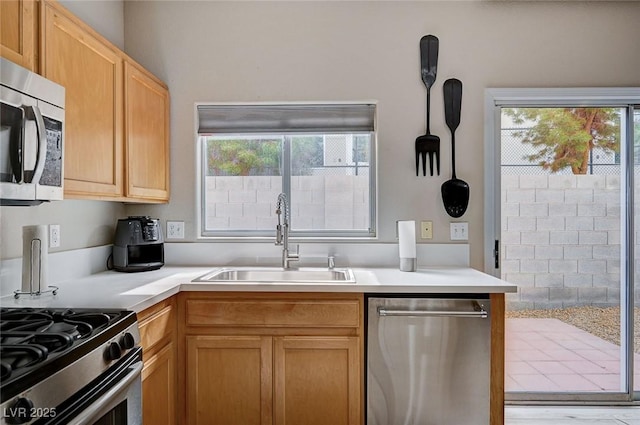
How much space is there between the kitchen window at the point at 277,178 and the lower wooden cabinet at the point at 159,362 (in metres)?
0.86

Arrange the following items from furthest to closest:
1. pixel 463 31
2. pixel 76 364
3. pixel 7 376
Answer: pixel 463 31 → pixel 76 364 → pixel 7 376

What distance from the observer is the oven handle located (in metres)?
0.97

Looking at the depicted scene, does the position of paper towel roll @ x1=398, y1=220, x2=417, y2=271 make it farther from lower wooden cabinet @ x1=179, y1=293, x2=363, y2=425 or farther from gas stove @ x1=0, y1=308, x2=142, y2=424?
gas stove @ x1=0, y1=308, x2=142, y2=424

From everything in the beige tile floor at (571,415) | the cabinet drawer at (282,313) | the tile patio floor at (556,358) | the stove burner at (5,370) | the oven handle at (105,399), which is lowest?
the beige tile floor at (571,415)

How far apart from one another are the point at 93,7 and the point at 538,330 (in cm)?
324

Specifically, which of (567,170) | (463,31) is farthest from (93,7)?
(567,170)

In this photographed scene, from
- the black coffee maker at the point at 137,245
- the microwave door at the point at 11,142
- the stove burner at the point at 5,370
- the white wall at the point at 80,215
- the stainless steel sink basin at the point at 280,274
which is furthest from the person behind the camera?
the stainless steel sink basin at the point at 280,274

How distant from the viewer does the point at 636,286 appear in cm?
244

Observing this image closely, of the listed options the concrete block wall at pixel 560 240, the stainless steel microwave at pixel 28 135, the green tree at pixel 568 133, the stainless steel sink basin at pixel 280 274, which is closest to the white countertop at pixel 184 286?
the stainless steel sink basin at pixel 280 274

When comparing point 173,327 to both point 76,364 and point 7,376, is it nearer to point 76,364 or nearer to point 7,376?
point 76,364

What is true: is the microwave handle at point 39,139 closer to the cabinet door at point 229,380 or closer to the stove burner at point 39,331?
the stove burner at point 39,331

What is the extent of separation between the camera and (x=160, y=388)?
5.49 feet

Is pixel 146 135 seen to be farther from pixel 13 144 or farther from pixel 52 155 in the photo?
pixel 13 144

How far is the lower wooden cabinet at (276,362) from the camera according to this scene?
180 cm
